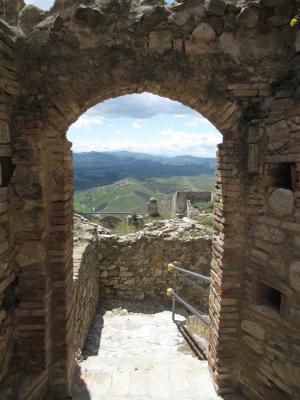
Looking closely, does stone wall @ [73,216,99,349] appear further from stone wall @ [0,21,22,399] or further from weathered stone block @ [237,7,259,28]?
weathered stone block @ [237,7,259,28]

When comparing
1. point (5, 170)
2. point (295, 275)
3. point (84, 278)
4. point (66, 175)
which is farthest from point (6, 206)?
point (84, 278)

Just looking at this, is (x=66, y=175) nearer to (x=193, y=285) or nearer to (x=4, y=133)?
(x=4, y=133)

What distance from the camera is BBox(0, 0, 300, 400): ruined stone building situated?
3.37 metres

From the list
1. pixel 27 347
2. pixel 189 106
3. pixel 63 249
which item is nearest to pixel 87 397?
pixel 27 347

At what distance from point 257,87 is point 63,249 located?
2.94m

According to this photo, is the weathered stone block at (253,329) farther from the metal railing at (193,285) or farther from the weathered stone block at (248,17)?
the weathered stone block at (248,17)

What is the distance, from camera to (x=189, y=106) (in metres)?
3.87

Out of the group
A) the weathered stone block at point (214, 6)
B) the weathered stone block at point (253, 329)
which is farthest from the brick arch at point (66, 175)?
the weathered stone block at point (214, 6)

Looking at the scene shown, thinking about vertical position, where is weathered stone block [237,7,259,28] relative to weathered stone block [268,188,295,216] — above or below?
above

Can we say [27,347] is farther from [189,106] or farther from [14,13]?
[14,13]

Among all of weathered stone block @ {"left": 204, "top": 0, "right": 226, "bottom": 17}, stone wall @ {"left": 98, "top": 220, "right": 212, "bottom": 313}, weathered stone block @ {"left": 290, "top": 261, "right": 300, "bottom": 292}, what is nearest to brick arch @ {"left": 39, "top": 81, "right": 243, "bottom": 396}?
weathered stone block @ {"left": 290, "top": 261, "right": 300, "bottom": 292}

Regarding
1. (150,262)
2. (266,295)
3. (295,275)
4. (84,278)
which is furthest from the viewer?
(150,262)

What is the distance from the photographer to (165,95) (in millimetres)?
3812

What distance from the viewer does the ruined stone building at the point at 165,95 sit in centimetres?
337
